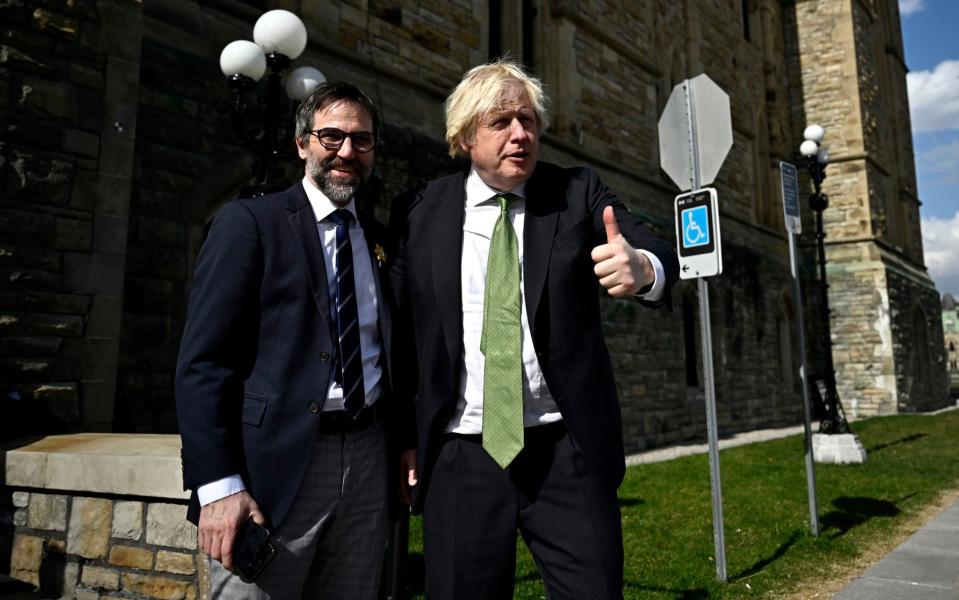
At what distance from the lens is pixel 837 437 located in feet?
30.1

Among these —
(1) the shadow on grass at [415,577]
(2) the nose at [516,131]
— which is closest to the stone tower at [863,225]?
(1) the shadow on grass at [415,577]

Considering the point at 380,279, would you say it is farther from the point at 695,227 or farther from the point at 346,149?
the point at 695,227

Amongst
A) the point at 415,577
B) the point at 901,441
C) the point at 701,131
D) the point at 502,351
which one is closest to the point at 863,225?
the point at 901,441

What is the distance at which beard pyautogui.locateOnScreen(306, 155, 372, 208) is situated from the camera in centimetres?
190

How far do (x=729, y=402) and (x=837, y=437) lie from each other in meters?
5.83

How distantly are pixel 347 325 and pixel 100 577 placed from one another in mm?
2494

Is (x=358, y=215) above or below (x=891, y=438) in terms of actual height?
above

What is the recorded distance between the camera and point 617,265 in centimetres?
149

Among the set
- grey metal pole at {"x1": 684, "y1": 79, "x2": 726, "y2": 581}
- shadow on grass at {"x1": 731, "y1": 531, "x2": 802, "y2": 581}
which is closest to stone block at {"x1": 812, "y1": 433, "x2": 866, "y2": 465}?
shadow on grass at {"x1": 731, "y1": 531, "x2": 802, "y2": 581}

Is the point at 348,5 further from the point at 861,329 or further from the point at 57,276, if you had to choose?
the point at 861,329

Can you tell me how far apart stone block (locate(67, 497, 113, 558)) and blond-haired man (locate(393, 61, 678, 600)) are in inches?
88.3

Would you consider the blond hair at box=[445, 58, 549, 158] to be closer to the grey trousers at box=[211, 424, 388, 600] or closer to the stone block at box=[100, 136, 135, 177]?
the grey trousers at box=[211, 424, 388, 600]

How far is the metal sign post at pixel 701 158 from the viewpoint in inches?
159

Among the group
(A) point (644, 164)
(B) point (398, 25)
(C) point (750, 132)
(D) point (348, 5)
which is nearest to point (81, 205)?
(D) point (348, 5)
